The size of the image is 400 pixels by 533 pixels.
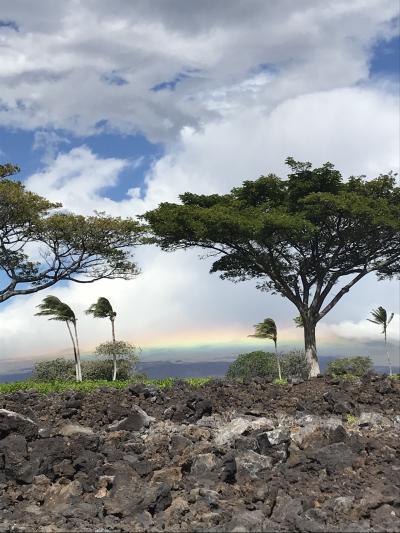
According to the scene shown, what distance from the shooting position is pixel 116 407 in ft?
41.9

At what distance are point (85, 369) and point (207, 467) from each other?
43.8 m

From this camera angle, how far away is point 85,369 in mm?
50469

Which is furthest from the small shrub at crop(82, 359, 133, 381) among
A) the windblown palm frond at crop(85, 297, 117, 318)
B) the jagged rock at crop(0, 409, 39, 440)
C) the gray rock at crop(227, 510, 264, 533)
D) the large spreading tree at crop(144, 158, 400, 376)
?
the gray rock at crop(227, 510, 264, 533)

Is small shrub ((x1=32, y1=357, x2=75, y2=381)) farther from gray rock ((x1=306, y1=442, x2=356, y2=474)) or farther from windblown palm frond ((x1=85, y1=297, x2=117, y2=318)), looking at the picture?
gray rock ((x1=306, y1=442, x2=356, y2=474))

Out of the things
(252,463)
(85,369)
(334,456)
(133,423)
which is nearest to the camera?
(334,456)

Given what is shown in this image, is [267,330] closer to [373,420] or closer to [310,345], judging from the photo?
[310,345]

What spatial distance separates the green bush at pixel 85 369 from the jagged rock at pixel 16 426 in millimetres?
38407

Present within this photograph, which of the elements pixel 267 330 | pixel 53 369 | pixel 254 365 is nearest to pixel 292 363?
pixel 254 365

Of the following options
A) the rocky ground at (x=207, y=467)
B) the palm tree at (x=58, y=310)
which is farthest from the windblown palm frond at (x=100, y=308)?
the rocky ground at (x=207, y=467)

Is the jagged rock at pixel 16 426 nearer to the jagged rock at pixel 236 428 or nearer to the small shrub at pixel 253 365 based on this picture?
the jagged rock at pixel 236 428

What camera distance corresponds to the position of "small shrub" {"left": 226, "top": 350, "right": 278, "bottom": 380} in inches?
1905

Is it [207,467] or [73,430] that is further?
[73,430]

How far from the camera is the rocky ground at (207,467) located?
6602mm

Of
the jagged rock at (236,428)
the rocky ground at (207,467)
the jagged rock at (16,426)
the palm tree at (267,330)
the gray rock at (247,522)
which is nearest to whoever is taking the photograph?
the gray rock at (247,522)
